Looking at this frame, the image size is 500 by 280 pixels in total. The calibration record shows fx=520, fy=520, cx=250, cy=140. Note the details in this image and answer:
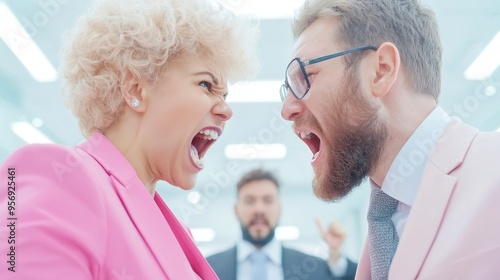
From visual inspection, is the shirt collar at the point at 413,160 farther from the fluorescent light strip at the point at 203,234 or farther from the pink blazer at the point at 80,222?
the fluorescent light strip at the point at 203,234

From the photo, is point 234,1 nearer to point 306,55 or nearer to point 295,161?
point 306,55

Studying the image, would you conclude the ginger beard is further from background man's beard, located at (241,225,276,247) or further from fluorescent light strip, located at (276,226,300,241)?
fluorescent light strip, located at (276,226,300,241)

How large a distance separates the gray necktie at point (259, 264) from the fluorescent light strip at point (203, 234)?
7.93 m

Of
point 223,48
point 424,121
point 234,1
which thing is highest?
point 234,1

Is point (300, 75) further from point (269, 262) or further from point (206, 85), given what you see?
point (269, 262)

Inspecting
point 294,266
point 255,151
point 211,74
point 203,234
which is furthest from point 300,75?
point 203,234

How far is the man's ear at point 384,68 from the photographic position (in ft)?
4.84

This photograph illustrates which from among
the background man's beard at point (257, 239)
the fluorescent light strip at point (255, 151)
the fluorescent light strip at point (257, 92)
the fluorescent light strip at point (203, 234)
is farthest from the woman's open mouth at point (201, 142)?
the fluorescent light strip at point (203, 234)

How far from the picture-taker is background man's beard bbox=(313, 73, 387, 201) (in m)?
1.45

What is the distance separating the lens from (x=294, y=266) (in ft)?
7.89

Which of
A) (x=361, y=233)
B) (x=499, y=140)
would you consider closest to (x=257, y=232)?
(x=499, y=140)

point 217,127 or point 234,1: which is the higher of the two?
point 234,1

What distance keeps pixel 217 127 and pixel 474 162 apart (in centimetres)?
64

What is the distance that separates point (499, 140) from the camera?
47.3 inches
